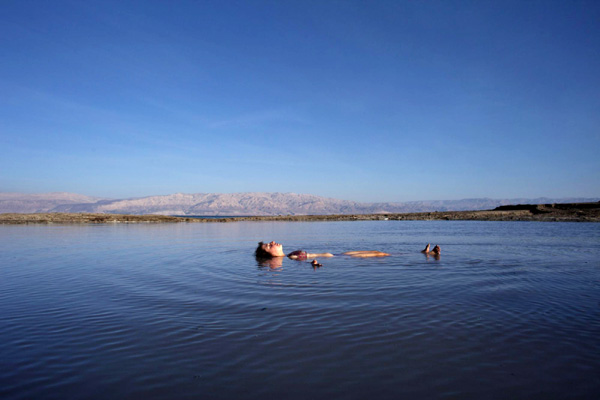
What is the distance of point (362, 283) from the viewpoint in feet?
34.9

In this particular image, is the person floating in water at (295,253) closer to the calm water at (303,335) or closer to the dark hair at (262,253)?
the dark hair at (262,253)

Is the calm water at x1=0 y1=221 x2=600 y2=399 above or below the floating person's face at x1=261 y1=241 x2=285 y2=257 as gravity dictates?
below

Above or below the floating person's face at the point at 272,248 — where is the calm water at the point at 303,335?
below

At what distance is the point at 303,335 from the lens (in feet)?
20.3

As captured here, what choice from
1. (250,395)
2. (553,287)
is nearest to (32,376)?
(250,395)

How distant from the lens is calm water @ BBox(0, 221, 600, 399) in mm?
4406

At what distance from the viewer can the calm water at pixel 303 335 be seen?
14.5 feet

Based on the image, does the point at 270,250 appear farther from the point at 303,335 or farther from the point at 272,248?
the point at 303,335

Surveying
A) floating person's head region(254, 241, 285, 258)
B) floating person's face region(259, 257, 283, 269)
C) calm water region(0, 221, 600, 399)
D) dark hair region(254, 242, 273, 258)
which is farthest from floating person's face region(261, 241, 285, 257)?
calm water region(0, 221, 600, 399)

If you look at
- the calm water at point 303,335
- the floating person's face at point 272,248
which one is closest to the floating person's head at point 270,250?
the floating person's face at point 272,248

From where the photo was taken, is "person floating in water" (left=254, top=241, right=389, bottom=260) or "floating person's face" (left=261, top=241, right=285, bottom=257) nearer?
"person floating in water" (left=254, top=241, right=389, bottom=260)

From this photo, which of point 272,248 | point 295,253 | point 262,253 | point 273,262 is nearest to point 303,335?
point 273,262

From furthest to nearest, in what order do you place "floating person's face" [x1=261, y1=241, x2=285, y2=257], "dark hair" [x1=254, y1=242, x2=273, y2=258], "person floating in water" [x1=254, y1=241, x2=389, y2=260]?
1. "dark hair" [x1=254, y1=242, x2=273, y2=258]
2. "floating person's face" [x1=261, y1=241, x2=285, y2=257]
3. "person floating in water" [x1=254, y1=241, x2=389, y2=260]

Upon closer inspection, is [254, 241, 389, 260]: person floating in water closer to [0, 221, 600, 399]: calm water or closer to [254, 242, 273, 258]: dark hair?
[254, 242, 273, 258]: dark hair
